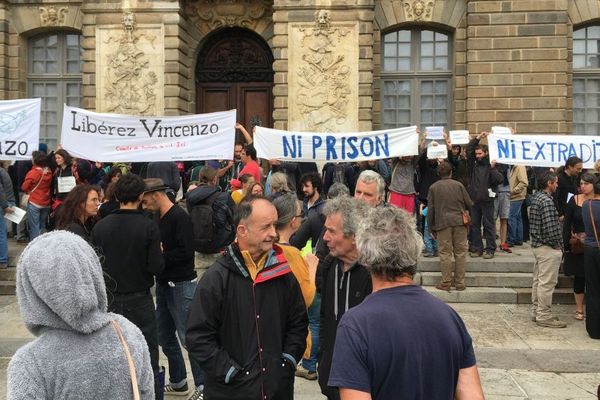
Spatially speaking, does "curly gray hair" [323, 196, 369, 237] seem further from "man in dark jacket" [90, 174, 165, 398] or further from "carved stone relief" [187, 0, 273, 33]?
"carved stone relief" [187, 0, 273, 33]

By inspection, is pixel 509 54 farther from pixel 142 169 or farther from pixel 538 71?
pixel 142 169

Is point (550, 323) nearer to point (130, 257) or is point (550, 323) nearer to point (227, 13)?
point (130, 257)

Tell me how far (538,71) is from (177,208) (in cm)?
1202

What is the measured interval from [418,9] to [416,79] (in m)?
1.81

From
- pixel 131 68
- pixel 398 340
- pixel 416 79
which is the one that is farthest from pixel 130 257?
pixel 416 79

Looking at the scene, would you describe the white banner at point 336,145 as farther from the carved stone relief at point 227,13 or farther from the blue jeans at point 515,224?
the carved stone relief at point 227,13

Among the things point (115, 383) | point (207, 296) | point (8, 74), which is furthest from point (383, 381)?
point (8, 74)

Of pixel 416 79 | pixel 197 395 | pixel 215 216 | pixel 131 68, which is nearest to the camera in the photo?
pixel 197 395

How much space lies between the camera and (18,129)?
34.1ft

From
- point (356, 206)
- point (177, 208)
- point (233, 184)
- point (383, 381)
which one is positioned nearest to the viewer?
point (383, 381)

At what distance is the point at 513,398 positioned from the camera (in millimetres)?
5801

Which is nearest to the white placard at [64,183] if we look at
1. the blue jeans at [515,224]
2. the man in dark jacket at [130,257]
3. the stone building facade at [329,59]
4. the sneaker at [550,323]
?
the stone building facade at [329,59]

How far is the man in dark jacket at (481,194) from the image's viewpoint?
10.7m

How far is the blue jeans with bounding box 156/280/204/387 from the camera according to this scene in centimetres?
564
